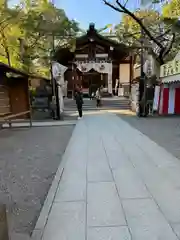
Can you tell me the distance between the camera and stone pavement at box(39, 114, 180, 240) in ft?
8.70

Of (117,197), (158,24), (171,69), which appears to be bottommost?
(117,197)

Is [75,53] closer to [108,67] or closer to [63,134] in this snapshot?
[108,67]

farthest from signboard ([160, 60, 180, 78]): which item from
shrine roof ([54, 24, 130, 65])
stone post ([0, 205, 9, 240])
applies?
stone post ([0, 205, 9, 240])

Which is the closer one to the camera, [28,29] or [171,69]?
[171,69]

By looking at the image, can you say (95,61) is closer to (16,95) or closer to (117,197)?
(16,95)

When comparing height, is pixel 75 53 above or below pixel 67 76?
above

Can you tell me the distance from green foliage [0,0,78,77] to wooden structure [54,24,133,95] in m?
5.54

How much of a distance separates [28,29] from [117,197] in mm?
13314

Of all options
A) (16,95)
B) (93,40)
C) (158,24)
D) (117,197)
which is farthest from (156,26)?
(117,197)

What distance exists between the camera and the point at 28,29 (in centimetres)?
1432

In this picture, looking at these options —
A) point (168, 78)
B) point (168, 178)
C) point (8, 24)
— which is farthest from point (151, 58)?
point (168, 178)

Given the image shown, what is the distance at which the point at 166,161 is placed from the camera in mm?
5164

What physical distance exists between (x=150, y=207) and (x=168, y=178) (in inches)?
47.0

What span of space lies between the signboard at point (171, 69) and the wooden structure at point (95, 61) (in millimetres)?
10001
